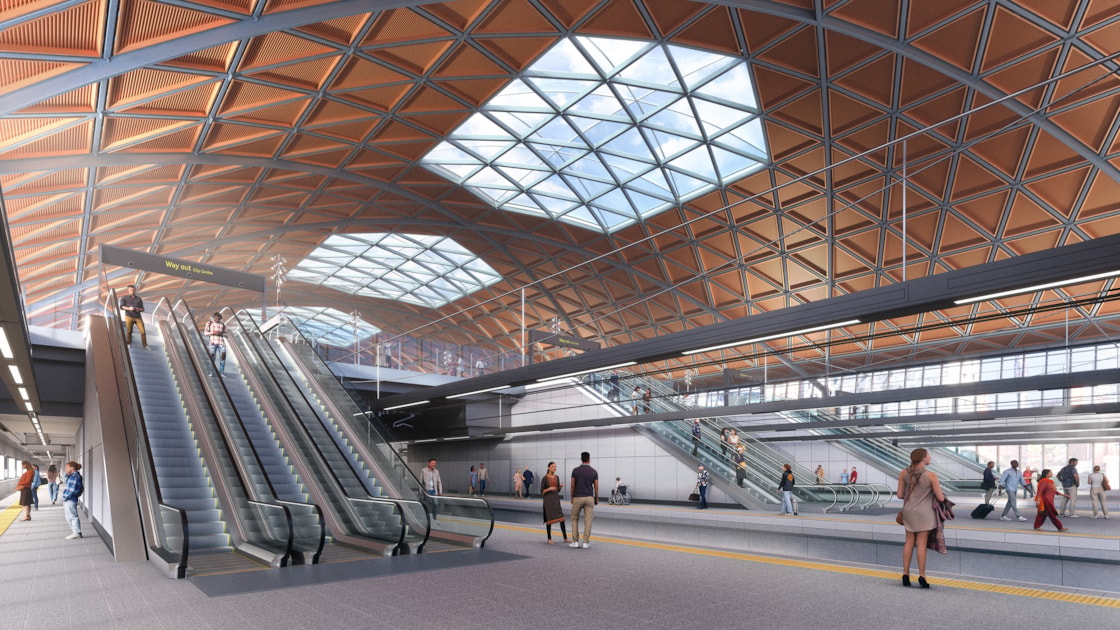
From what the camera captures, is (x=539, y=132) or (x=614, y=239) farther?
(x=614, y=239)

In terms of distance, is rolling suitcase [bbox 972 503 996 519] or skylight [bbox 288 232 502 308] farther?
skylight [bbox 288 232 502 308]

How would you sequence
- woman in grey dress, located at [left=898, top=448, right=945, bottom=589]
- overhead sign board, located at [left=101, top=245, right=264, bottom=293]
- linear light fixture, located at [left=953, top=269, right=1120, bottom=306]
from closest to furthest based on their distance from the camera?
1. linear light fixture, located at [left=953, top=269, right=1120, bottom=306]
2. woman in grey dress, located at [left=898, top=448, right=945, bottom=589]
3. overhead sign board, located at [left=101, top=245, right=264, bottom=293]

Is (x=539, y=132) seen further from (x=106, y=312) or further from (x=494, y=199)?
(x=106, y=312)

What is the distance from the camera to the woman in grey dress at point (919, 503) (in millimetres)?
9398

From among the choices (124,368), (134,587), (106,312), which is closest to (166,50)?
(124,368)

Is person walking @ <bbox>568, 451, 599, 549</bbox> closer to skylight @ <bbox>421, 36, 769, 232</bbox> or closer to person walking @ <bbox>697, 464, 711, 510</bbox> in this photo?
person walking @ <bbox>697, 464, 711, 510</bbox>

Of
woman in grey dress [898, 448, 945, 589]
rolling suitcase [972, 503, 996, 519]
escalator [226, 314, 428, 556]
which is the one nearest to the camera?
woman in grey dress [898, 448, 945, 589]

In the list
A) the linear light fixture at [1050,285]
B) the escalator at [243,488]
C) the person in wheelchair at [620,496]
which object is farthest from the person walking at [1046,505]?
the escalator at [243,488]

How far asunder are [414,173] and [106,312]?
1513cm

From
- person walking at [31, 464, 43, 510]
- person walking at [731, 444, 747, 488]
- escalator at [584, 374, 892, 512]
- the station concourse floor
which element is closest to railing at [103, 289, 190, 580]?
the station concourse floor

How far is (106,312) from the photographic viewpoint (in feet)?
67.9

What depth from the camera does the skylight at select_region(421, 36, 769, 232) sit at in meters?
23.5

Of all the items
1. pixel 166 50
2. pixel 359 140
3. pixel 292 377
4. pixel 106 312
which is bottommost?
pixel 292 377

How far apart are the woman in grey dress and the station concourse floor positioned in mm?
533
